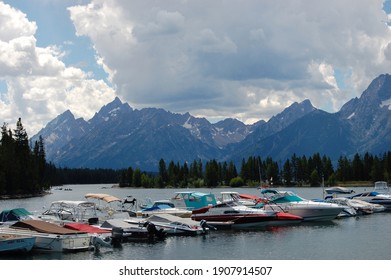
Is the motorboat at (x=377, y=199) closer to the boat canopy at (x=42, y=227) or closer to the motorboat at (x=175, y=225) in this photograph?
the motorboat at (x=175, y=225)

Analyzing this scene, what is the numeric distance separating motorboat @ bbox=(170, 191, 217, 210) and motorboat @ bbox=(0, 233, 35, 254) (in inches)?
1732

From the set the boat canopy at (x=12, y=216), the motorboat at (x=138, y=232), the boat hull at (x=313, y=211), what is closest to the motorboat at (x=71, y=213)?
the boat canopy at (x=12, y=216)

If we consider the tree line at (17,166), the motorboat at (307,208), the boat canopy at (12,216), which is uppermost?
the tree line at (17,166)

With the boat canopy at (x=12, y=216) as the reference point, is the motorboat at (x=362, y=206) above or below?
below

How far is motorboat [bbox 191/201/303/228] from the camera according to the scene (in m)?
72.4

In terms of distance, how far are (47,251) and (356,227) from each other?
40563 mm

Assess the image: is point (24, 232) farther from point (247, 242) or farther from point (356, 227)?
point (356, 227)

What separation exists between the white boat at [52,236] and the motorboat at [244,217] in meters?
23.9

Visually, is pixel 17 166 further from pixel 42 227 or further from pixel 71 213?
pixel 42 227

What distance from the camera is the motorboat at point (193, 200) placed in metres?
91.8

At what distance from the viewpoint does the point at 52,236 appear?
5072 centimetres

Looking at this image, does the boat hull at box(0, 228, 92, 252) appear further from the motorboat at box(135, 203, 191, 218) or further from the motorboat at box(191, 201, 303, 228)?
the motorboat at box(135, 203, 191, 218)

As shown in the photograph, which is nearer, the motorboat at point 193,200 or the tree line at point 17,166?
the motorboat at point 193,200
